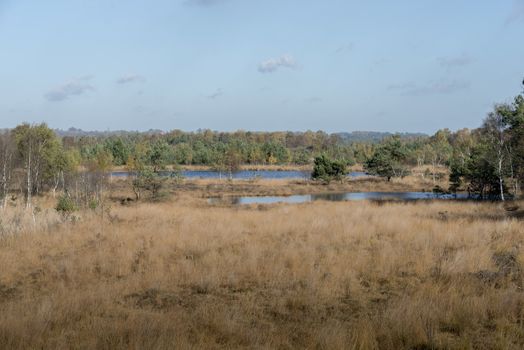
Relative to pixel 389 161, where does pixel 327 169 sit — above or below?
below

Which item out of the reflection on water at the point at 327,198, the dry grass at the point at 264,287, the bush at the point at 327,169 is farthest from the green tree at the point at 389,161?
the dry grass at the point at 264,287

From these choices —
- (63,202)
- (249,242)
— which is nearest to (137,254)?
(249,242)

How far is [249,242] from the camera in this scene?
44.6 ft

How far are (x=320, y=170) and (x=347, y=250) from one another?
53118mm

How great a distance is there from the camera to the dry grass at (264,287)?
548 centimetres

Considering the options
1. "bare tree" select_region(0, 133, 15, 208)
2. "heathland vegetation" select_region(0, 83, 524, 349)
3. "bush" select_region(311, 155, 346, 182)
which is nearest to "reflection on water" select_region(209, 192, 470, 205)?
"bush" select_region(311, 155, 346, 182)

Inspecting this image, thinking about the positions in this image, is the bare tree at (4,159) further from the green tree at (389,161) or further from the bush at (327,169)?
the green tree at (389,161)

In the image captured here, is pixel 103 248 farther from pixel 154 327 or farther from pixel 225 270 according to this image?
pixel 154 327

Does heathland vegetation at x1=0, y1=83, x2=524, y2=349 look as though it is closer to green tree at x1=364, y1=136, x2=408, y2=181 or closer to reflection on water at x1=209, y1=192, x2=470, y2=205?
reflection on water at x1=209, y1=192, x2=470, y2=205

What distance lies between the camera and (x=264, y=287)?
28.2 feet

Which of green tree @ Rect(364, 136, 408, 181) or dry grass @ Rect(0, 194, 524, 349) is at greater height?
green tree @ Rect(364, 136, 408, 181)

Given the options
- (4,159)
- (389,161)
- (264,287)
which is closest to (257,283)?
(264,287)

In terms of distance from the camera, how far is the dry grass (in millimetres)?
5477

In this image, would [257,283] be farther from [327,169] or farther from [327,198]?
[327,169]
